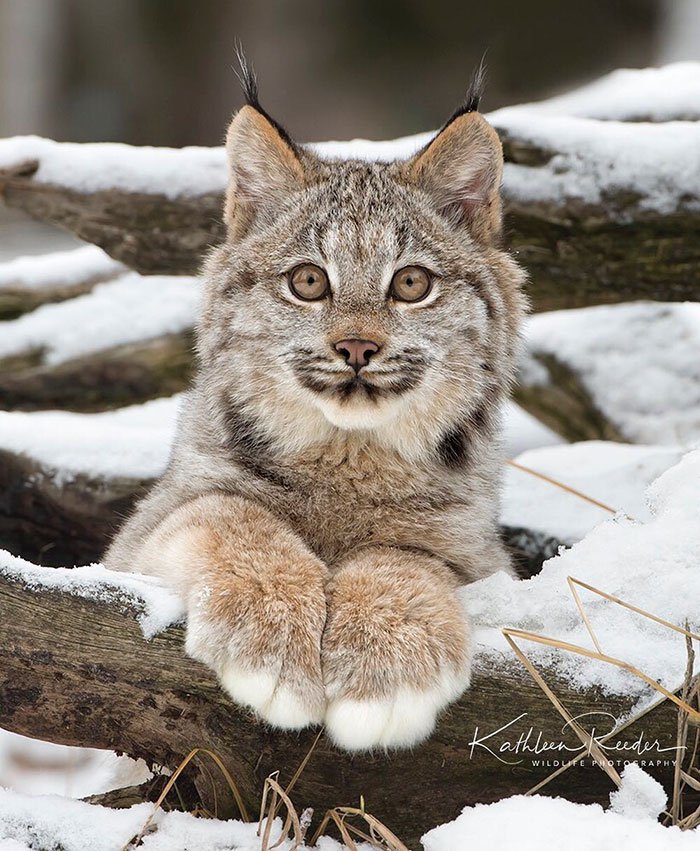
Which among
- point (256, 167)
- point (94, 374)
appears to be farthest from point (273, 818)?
point (94, 374)

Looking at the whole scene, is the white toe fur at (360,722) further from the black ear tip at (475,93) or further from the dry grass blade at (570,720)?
the black ear tip at (475,93)

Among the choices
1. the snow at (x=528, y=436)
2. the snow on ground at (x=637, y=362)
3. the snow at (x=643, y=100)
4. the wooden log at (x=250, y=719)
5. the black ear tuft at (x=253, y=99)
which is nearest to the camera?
the wooden log at (x=250, y=719)

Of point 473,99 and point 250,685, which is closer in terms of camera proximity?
point 250,685

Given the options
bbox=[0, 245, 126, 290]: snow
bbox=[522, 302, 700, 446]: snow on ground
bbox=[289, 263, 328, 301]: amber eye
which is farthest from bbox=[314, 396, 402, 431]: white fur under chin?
bbox=[0, 245, 126, 290]: snow

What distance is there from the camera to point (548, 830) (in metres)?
2.04

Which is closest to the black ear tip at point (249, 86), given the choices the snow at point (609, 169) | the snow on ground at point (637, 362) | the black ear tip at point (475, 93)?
the black ear tip at point (475, 93)

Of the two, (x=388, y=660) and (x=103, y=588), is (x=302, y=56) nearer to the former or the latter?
(x=103, y=588)

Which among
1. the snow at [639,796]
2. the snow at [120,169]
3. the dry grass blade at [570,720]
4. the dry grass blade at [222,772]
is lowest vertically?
the dry grass blade at [222,772]

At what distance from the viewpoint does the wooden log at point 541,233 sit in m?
4.32

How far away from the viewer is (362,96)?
1345 cm

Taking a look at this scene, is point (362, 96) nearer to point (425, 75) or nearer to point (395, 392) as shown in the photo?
point (425, 75)

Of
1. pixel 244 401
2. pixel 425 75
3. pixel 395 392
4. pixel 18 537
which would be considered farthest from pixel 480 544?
pixel 425 75

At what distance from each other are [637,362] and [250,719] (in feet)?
13.3

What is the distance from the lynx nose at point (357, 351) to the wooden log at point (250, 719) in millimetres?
858
